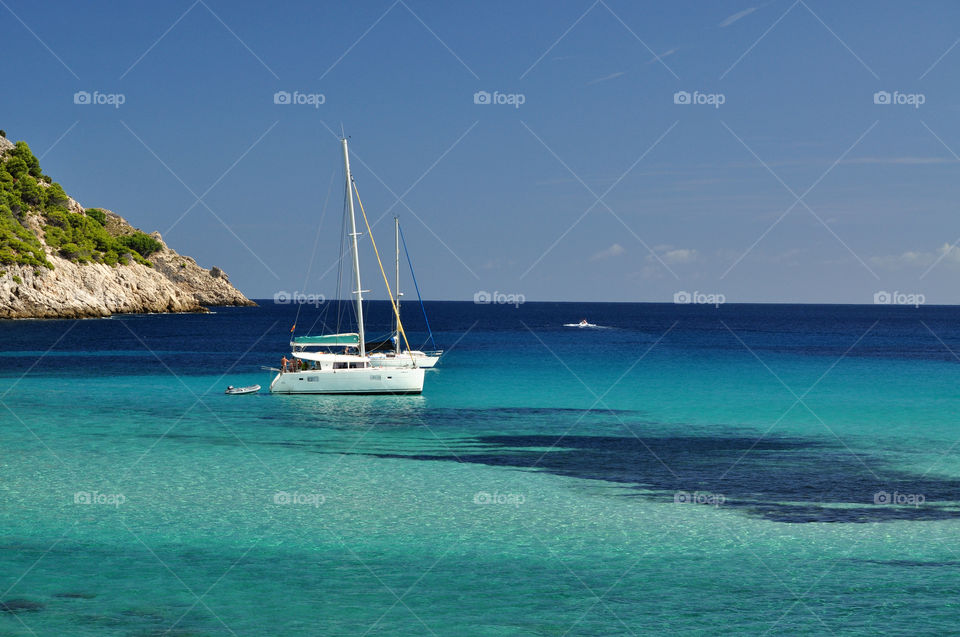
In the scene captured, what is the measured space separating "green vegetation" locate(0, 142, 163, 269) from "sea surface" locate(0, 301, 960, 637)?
298 feet

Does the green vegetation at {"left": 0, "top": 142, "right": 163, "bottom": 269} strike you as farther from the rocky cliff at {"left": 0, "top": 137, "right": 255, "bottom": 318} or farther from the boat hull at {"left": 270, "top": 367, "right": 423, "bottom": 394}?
the boat hull at {"left": 270, "top": 367, "right": 423, "bottom": 394}

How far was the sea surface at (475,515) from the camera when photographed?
13508mm

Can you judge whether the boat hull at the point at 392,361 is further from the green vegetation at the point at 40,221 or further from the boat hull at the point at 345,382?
the green vegetation at the point at 40,221

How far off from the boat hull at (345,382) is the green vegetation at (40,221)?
93.6 m

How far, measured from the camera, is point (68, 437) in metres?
29.7

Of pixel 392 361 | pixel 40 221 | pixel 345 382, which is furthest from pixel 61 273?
pixel 345 382

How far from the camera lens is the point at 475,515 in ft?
63.5

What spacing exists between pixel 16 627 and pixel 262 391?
33294mm

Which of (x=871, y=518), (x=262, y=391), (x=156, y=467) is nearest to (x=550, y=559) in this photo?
(x=871, y=518)

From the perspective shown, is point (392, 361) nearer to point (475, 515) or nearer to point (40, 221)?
point (475, 515)

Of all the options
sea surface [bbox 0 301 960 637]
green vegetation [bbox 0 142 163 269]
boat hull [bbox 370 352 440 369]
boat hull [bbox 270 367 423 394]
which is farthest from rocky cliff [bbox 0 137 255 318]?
boat hull [bbox 270 367 423 394]

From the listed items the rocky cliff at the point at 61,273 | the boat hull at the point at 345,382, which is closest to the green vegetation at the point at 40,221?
the rocky cliff at the point at 61,273

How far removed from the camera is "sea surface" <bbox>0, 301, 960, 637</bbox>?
13.5 meters

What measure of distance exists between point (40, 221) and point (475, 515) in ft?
462
